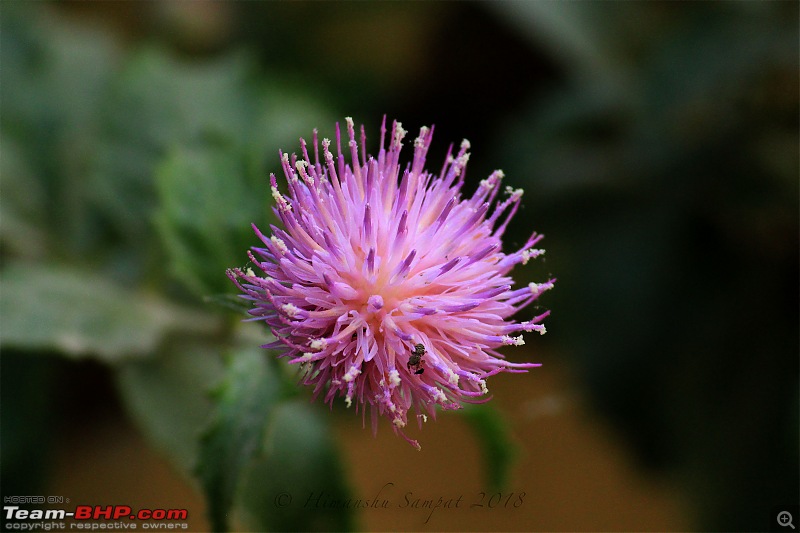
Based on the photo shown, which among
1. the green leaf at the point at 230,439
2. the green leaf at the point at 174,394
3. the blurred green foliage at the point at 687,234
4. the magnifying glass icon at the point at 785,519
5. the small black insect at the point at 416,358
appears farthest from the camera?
the blurred green foliage at the point at 687,234

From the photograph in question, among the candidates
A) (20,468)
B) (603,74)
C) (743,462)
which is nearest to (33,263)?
(20,468)

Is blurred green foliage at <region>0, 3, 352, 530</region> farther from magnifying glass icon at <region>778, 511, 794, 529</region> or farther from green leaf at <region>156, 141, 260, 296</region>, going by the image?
magnifying glass icon at <region>778, 511, 794, 529</region>

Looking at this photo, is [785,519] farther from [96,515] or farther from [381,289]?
[96,515]

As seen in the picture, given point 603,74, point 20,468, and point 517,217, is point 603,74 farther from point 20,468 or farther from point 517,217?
point 20,468

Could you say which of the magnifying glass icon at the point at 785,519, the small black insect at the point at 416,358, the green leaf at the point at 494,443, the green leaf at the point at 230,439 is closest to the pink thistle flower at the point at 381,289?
the small black insect at the point at 416,358

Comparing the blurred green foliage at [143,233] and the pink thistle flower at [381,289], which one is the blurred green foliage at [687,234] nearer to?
the blurred green foliage at [143,233]

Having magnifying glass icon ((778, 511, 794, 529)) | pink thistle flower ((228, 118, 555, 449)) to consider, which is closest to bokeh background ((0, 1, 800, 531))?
magnifying glass icon ((778, 511, 794, 529))
